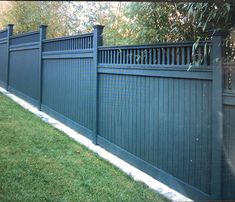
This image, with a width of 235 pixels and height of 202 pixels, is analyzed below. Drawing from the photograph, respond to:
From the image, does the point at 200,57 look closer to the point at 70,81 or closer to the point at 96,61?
the point at 96,61

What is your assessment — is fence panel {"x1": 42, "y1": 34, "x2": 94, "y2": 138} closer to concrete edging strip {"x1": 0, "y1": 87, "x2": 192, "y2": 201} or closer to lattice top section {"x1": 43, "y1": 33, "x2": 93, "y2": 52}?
lattice top section {"x1": 43, "y1": 33, "x2": 93, "y2": 52}

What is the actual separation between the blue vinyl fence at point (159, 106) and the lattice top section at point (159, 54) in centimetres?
1

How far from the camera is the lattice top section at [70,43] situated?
7.70m

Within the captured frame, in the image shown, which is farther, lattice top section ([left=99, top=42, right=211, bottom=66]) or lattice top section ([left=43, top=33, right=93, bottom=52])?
lattice top section ([left=43, top=33, right=93, bottom=52])

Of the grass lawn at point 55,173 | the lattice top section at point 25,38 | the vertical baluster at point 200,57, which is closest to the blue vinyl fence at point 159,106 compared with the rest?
the vertical baluster at point 200,57

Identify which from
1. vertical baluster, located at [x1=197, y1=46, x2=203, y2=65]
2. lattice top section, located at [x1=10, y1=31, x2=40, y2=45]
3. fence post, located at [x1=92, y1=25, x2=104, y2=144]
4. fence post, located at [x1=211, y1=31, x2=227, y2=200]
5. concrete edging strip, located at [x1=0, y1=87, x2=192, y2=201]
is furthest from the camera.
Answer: lattice top section, located at [x1=10, y1=31, x2=40, y2=45]

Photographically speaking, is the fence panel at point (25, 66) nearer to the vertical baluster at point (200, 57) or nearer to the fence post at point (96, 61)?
the fence post at point (96, 61)

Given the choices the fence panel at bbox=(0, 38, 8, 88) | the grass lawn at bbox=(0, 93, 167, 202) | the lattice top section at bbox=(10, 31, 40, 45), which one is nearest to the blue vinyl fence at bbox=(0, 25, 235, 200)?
the grass lawn at bbox=(0, 93, 167, 202)

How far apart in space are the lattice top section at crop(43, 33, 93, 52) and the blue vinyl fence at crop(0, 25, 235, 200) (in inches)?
0.8

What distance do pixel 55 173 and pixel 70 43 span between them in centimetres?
391

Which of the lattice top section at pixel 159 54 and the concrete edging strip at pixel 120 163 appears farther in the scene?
the concrete edging strip at pixel 120 163

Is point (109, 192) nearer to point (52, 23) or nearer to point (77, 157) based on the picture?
point (77, 157)

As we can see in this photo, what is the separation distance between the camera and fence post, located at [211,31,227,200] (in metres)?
4.09

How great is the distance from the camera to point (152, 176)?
545 centimetres
